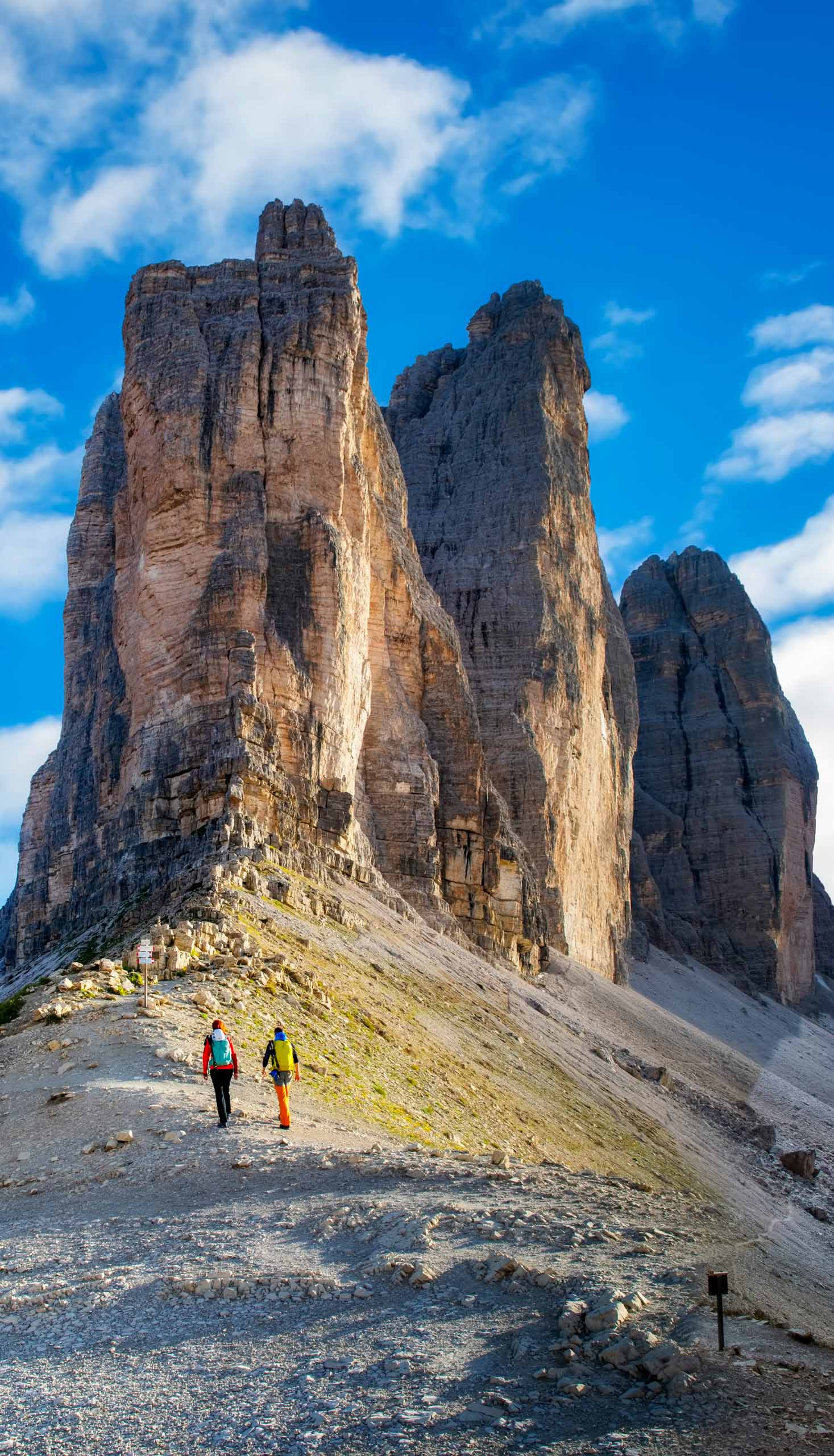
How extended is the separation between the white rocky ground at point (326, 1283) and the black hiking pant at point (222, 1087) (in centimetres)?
27

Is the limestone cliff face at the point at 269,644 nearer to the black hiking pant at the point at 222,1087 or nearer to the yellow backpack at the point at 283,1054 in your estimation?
the yellow backpack at the point at 283,1054

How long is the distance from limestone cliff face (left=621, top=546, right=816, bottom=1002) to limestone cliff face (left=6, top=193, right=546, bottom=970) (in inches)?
1556

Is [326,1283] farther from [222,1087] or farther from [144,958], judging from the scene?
[144,958]

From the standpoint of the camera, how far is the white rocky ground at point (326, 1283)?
339 inches

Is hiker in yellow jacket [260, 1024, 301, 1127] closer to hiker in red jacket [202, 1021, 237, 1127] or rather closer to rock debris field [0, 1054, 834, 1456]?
hiker in red jacket [202, 1021, 237, 1127]

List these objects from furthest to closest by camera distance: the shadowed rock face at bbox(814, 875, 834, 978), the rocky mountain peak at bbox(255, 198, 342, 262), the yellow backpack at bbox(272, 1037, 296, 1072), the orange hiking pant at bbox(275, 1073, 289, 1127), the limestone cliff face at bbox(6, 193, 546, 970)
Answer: the shadowed rock face at bbox(814, 875, 834, 978), the rocky mountain peak at bbox(255, 198, 342, 262), the limestone cliff face at bbox(6, 193, 546, 970), the yellow backpack at bbox(272, 1037, 296, 1072), the orange hiking pant at bbox(275, 1073, 289, 1127)

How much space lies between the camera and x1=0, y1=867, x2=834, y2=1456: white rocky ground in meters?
8.61

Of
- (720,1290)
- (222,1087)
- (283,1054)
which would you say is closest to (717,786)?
(283,1054)

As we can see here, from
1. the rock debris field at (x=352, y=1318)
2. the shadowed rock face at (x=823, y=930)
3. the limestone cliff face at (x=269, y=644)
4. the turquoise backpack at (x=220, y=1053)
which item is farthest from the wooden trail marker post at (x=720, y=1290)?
the shadowed rock face at (x=823, y=930)

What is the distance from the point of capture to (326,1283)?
10867mm

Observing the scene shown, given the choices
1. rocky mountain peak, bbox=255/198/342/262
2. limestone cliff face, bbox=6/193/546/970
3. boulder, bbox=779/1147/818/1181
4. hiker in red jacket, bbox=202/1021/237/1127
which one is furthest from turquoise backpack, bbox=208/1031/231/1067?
rocky mountain peak, bbox=255/198/342/262

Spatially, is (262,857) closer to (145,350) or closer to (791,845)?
(145,350)

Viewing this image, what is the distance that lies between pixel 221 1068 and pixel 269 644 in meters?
25.4

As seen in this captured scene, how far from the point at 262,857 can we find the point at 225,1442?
88.7 ft
